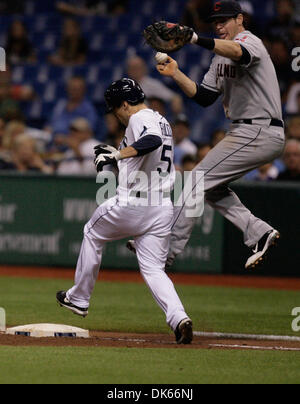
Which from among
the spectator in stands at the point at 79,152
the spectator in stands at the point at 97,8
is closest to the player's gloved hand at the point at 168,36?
the spectator in stands at the point at 79,152

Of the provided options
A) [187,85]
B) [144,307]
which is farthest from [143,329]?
[187,85]

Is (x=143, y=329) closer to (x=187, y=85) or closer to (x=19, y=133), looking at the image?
(x=187, y=85)

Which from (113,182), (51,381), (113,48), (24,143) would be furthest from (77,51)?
(51,381)

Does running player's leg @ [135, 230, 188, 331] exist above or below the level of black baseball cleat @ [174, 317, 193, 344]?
above

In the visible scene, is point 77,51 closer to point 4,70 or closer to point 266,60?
point 4,70

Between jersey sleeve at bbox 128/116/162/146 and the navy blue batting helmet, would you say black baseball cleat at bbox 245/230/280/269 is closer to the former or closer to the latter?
jersey sleeve at bbox 128/116/162/146

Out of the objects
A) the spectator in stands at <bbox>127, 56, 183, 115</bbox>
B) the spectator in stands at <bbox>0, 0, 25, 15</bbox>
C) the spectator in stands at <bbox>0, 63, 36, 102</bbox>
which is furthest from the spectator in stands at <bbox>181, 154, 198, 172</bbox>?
the spectator in stands at <bbox>0, 0, 25, 15</bbox>

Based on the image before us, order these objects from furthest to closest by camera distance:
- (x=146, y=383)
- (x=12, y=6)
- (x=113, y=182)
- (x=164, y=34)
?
(x=12, y=6) → (x=113, y=182) → (x=164, y=34) → (x=146, y=383)

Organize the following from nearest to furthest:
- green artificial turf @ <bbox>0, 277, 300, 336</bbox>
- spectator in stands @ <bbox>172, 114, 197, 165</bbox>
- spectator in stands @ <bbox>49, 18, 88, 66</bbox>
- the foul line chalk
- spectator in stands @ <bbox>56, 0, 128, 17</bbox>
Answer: the foul line chalk < green artificial turf @ <bbox>0, 277, 300, 336</bbox> < spectator in stands @ <bbox>172, 114, 197, 165</bbox> < spectator in stands @ <bbox>49, 18, 88, 66</bbox> < spectator in stands @ <bbox>56, 0, 128, 17</bbox>
